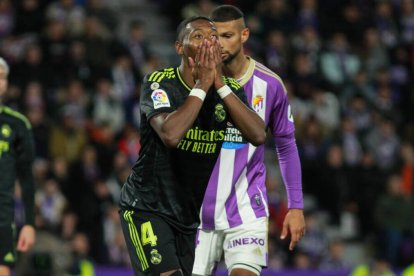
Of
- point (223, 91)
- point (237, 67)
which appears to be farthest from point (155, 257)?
point (237, 67)

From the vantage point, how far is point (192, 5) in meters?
19.1

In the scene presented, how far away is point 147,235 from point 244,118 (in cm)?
99

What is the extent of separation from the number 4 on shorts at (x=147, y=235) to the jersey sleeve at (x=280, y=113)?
182 centimetres

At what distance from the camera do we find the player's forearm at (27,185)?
8711 millimetres

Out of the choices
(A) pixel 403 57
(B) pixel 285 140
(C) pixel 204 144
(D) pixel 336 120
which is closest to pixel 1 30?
(D) pixel 336 120

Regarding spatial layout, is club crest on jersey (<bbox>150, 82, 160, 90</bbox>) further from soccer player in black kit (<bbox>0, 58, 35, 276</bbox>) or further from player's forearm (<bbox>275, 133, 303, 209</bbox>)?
soccer player in black kit (<bbox>0, 58, 35, 276</bbox>)

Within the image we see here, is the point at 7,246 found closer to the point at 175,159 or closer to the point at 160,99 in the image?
the point at 175,159

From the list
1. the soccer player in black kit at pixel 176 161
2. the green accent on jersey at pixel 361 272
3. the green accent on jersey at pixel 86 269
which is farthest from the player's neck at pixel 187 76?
the green accent on jersey at pixel 361 272

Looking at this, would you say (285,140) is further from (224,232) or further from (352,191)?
(352,191)

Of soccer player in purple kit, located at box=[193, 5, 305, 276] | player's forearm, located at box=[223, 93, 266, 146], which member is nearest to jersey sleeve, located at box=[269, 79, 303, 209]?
soccer player in purple kit, located at box=[193, 5, 305, 276]

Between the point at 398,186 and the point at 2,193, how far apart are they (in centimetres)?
956

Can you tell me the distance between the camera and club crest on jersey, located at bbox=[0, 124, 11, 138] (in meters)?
8.54

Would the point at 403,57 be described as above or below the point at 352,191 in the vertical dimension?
above

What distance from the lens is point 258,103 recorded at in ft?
25.8
